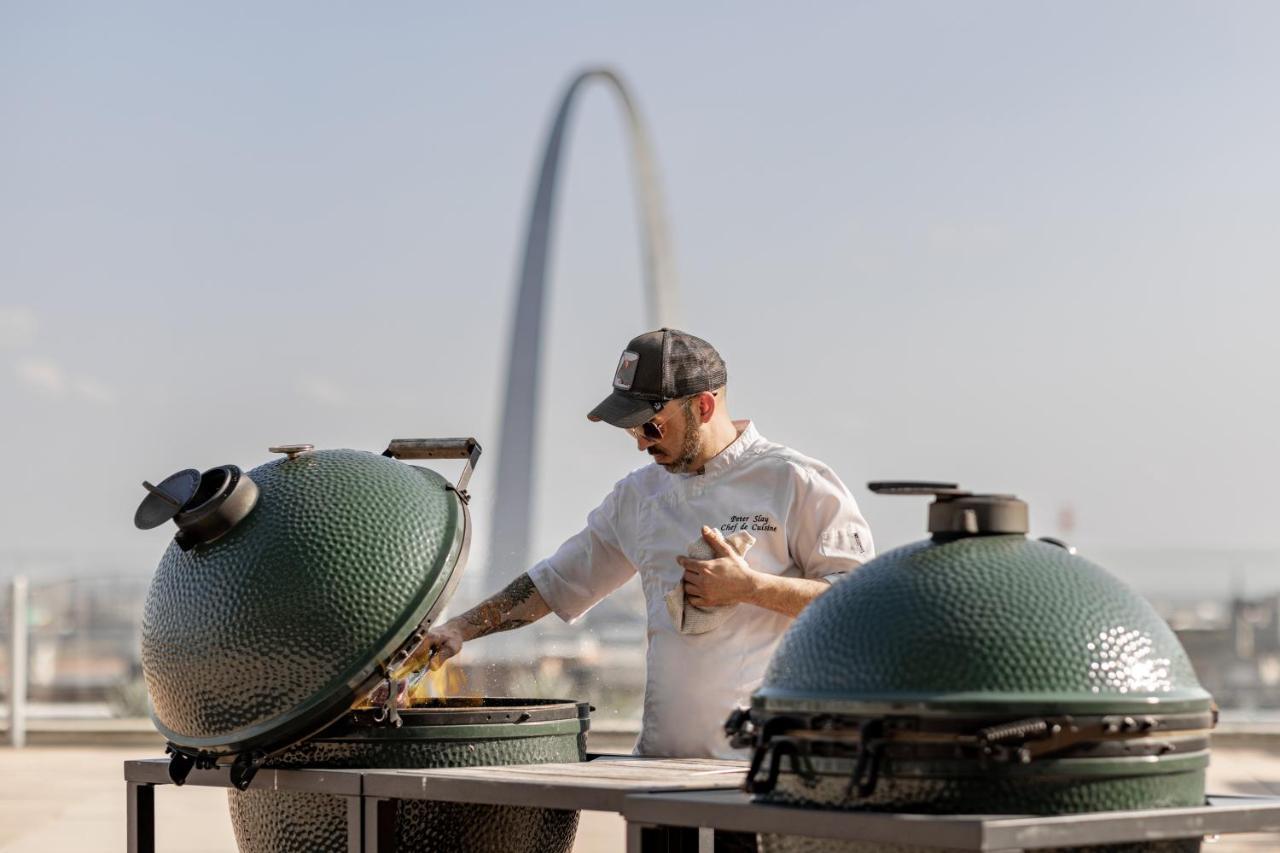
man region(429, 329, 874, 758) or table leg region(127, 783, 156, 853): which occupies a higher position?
man region(429, 329, 874, 758)

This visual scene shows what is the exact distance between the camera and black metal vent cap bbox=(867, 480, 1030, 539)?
2619mm

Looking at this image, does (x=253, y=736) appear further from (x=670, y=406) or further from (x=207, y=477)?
(x=670, y=406)

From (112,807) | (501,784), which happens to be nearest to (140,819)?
(501,784)

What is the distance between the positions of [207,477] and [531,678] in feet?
21.5

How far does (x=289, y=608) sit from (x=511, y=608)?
0.92 metres

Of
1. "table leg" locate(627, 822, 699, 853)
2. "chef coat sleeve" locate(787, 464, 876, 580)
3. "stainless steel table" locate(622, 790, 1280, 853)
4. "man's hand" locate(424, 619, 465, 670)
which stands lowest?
"table leg" locate(627, 822, 699, 853)

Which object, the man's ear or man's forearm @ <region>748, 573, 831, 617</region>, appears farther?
the man's ear

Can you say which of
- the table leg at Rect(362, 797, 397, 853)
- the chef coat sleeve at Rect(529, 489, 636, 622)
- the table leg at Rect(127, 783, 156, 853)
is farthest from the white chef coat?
the table leg at Rect(127, 783, 156, 853)

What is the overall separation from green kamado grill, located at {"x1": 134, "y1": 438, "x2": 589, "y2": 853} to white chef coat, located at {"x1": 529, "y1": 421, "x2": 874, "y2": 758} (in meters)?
0.34

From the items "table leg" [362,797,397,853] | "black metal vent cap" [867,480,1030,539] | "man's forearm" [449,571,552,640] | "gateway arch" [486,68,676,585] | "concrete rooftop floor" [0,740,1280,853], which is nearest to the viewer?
"black metal vent cap" [867,480,1030,539]

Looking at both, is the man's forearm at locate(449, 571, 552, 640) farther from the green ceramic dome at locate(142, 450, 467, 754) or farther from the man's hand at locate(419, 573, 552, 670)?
the green ceramic dome at locate(142, 450, 467, 754)

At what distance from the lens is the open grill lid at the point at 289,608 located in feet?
10.3

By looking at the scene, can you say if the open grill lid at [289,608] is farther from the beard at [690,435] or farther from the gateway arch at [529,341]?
the gateway arch at [529,341]

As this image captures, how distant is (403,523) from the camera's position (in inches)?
129
